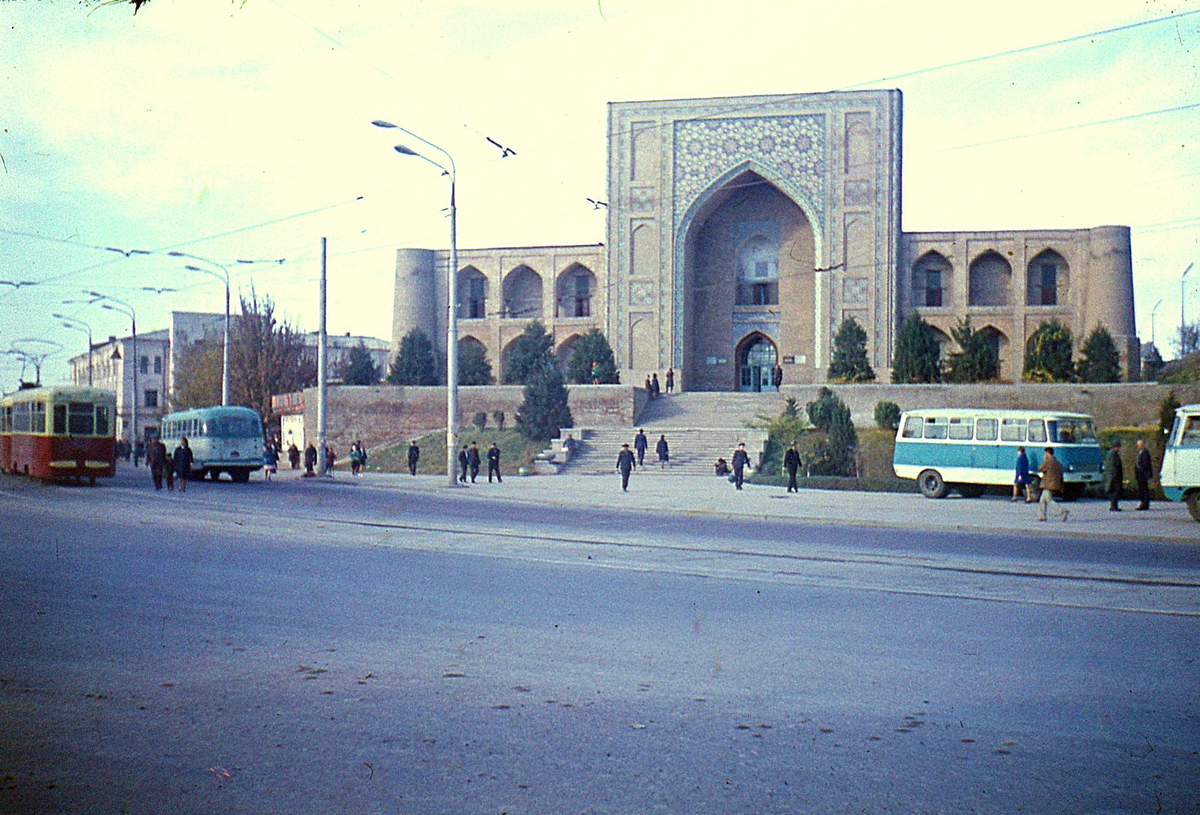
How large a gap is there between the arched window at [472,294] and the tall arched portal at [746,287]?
10.7 metres

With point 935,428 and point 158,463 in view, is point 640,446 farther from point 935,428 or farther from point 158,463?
point 158,463

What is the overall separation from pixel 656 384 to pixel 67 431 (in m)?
→ 22.0

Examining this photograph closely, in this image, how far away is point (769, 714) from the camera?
4961mm

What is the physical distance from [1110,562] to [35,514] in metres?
14.2

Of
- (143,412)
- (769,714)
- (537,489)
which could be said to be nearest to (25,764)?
(769,714)

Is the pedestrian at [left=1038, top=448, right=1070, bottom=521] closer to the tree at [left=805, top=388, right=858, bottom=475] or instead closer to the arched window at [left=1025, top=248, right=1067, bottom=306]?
the tree at [left=805, top=388, right=858, bottom=475]

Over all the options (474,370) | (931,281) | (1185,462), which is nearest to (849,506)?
(1185,462)

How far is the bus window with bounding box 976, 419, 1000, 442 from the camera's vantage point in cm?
2345

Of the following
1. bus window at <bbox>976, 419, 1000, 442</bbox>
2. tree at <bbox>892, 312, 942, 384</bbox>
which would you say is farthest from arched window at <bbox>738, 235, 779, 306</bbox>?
bus window at <bbox>976, 419, 1000, 442</bbox>

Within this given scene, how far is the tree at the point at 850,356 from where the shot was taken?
3797 centimetres

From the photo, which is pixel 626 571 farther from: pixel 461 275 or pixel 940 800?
pixel 461 275

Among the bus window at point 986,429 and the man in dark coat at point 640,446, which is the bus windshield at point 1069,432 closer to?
the bus window at point 986,429

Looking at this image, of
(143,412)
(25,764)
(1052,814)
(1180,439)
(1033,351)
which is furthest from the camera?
(143,412)

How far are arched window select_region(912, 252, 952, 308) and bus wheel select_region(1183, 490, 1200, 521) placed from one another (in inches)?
1136
